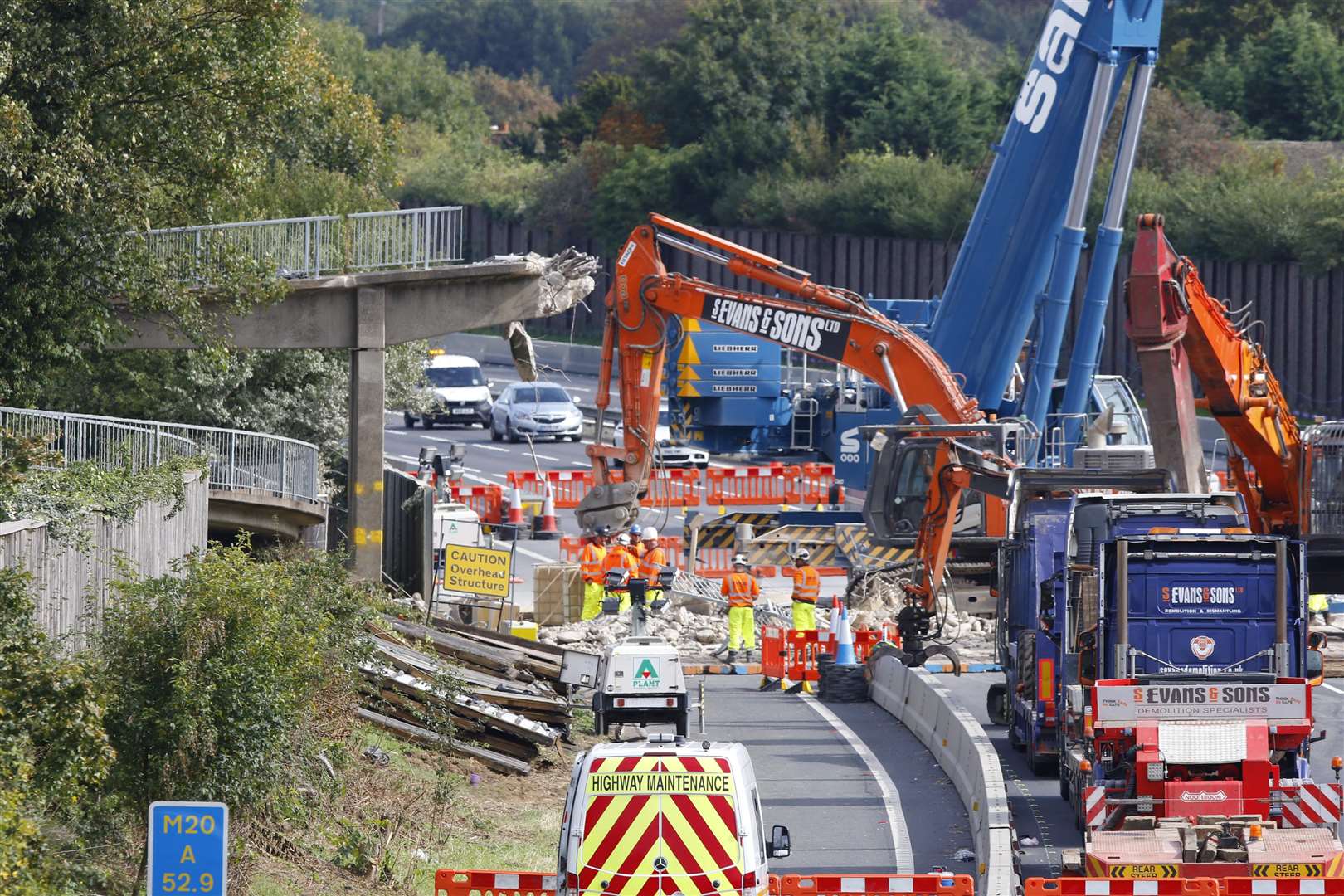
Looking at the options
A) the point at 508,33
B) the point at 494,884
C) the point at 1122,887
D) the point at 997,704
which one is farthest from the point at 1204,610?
the point at 508,33

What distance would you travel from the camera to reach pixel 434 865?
16.7 metres

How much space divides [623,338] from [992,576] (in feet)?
25.7

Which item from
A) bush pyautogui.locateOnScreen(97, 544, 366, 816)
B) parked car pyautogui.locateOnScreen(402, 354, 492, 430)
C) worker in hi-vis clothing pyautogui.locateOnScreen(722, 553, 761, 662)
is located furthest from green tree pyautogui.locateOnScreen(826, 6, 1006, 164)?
bush pyautogui.locateOnScreen(97, 544, 366, 816)

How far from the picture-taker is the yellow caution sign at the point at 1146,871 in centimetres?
1477

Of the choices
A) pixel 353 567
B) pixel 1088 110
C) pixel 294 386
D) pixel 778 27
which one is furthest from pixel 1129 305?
pixel 778 27

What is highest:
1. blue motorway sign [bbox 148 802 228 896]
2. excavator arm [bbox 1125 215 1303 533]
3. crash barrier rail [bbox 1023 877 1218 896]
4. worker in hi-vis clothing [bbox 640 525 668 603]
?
excavator arm [bbox 1125 215 1303 533]

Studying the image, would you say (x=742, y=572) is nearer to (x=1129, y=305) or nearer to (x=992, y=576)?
(x=992, y=576)

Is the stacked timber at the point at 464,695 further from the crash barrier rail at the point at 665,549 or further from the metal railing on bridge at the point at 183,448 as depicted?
the crash barrier rail at the point at 665,549

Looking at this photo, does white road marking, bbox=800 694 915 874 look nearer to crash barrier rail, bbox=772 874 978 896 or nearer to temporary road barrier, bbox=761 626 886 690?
temporary road barrier, bbox=761 626 886 690

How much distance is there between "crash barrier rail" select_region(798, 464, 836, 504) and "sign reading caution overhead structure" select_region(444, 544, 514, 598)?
597 inches

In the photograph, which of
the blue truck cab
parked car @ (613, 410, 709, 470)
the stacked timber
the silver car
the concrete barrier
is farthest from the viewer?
the silver car

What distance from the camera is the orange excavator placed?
2391 centimetres

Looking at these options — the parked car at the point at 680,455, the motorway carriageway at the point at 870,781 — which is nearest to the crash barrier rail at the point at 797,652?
the motorway carriageway at the point at 870,781

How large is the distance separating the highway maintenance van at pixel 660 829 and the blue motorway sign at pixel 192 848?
314 centimetres
